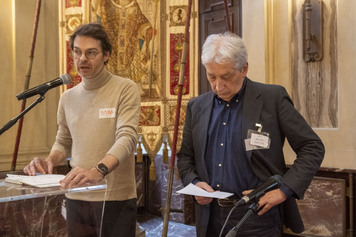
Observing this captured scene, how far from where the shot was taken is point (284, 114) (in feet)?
5.46

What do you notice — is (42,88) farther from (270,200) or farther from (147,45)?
(147,45)

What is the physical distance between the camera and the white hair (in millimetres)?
1636

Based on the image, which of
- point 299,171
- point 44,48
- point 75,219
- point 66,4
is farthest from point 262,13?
point 75,219

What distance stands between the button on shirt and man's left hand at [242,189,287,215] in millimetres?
106

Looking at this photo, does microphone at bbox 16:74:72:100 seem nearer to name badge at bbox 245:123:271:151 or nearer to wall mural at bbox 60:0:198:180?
name badge at bbox 245:123:271:151

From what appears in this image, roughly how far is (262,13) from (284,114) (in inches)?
90.2

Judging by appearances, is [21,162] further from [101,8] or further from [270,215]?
[270,215]

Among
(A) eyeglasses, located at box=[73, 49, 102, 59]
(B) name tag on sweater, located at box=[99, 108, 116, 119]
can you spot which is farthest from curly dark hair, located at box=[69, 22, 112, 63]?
(B) name tag on sweater, located at box=[99, 108, 116, 119]

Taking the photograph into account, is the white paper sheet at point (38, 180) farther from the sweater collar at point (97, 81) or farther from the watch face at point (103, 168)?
the sweater collar at point (97, 81)

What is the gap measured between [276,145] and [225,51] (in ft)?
1.44

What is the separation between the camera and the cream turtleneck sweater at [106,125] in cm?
197

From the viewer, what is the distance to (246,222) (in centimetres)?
164

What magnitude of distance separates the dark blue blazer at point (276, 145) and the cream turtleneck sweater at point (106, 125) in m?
0.34

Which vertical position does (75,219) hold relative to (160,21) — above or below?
below
